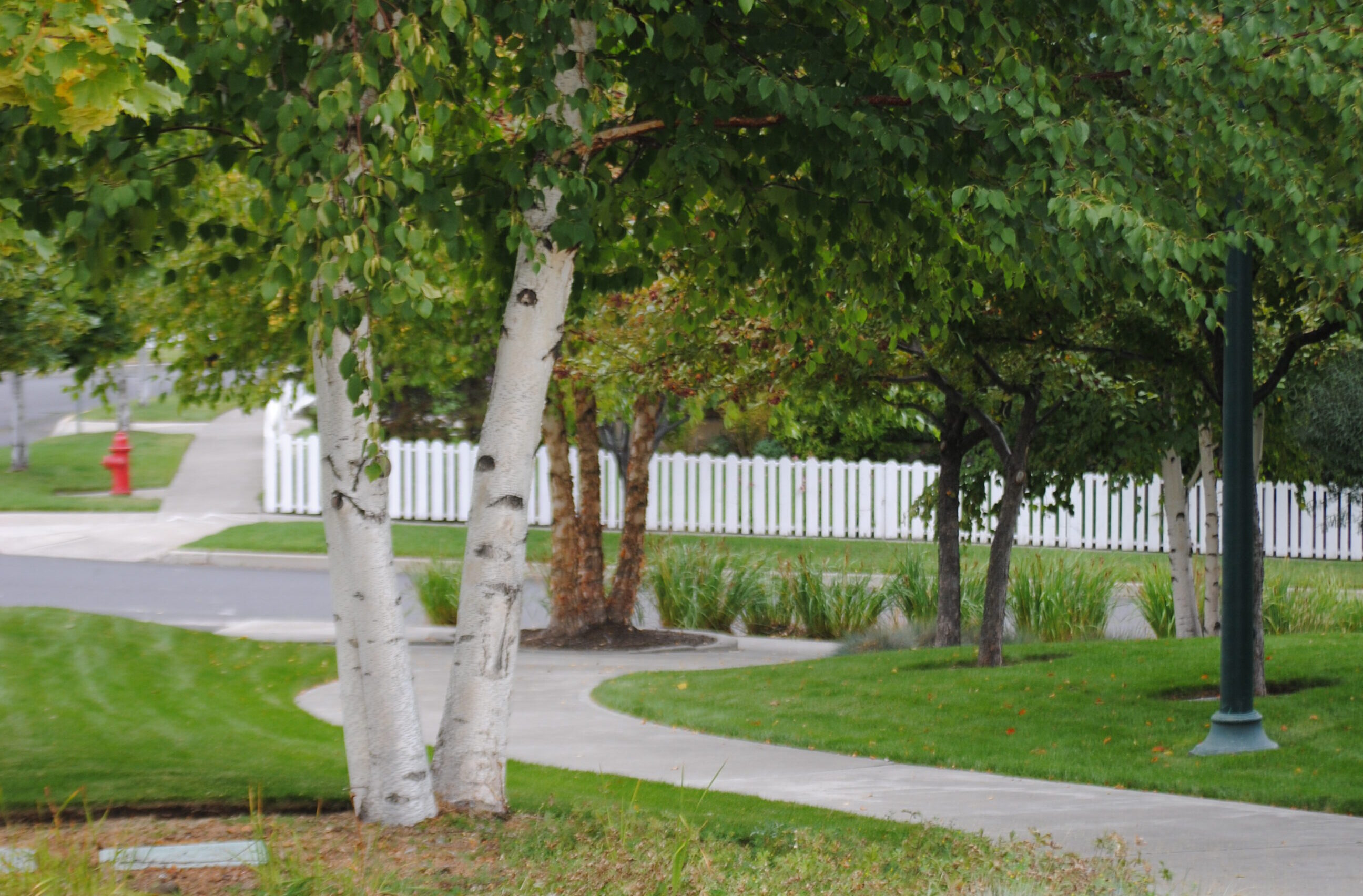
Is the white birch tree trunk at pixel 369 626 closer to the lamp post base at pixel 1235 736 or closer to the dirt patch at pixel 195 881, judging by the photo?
the dirt patch at pixel 195 881

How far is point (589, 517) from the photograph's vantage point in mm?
15625

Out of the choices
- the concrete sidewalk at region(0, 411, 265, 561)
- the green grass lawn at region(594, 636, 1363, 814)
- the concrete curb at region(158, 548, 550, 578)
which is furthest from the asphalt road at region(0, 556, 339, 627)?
the green grass lawn at region(594, 636, 1363, 814)

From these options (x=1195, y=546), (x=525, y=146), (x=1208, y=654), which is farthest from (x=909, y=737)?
(x=1195, y=546)

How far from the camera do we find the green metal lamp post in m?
9.12

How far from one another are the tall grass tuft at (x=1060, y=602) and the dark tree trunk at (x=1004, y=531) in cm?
274

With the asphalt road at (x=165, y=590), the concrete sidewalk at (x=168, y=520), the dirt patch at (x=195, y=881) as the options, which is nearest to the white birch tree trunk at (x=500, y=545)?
the dirt patch at (x=195, y=881)

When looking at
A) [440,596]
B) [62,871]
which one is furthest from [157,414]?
[62,871]

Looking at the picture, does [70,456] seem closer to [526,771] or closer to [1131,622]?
[1131,622]

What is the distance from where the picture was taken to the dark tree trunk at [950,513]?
1413 cm

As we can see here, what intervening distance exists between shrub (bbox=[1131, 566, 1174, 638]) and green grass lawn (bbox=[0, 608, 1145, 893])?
9091 millimetres

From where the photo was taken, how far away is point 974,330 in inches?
468

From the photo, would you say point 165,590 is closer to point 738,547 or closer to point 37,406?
point 738,547

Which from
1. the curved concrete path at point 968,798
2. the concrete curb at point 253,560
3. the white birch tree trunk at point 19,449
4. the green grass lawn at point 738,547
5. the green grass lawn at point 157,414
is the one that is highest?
the green grass lawn at point 157,414

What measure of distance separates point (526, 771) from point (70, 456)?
82.8ft
